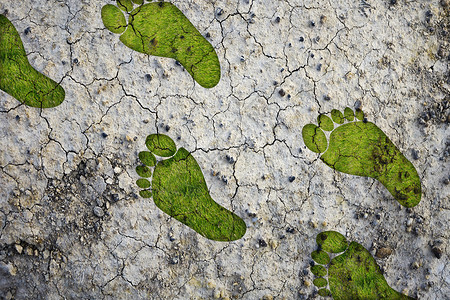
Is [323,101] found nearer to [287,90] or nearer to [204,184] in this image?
[287,90]

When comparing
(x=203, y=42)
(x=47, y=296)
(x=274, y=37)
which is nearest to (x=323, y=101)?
(x=274, y=37)

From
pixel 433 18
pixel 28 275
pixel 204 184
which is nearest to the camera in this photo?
pixel 28 275

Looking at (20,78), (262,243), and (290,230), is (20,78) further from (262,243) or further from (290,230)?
(290,230)

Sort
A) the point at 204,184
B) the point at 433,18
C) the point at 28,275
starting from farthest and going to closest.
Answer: the point at 433,18 → the point at 204,184 → the point at 28,275

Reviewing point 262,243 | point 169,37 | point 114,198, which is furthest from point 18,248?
point 169,37

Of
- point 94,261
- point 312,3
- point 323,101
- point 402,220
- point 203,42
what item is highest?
point 312,3

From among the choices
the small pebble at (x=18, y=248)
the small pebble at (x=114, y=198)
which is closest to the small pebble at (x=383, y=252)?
the small pebble at (x=114, y=198)

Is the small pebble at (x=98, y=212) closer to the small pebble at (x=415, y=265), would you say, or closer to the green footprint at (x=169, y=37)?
the green footprint at (x=169, y=37)
